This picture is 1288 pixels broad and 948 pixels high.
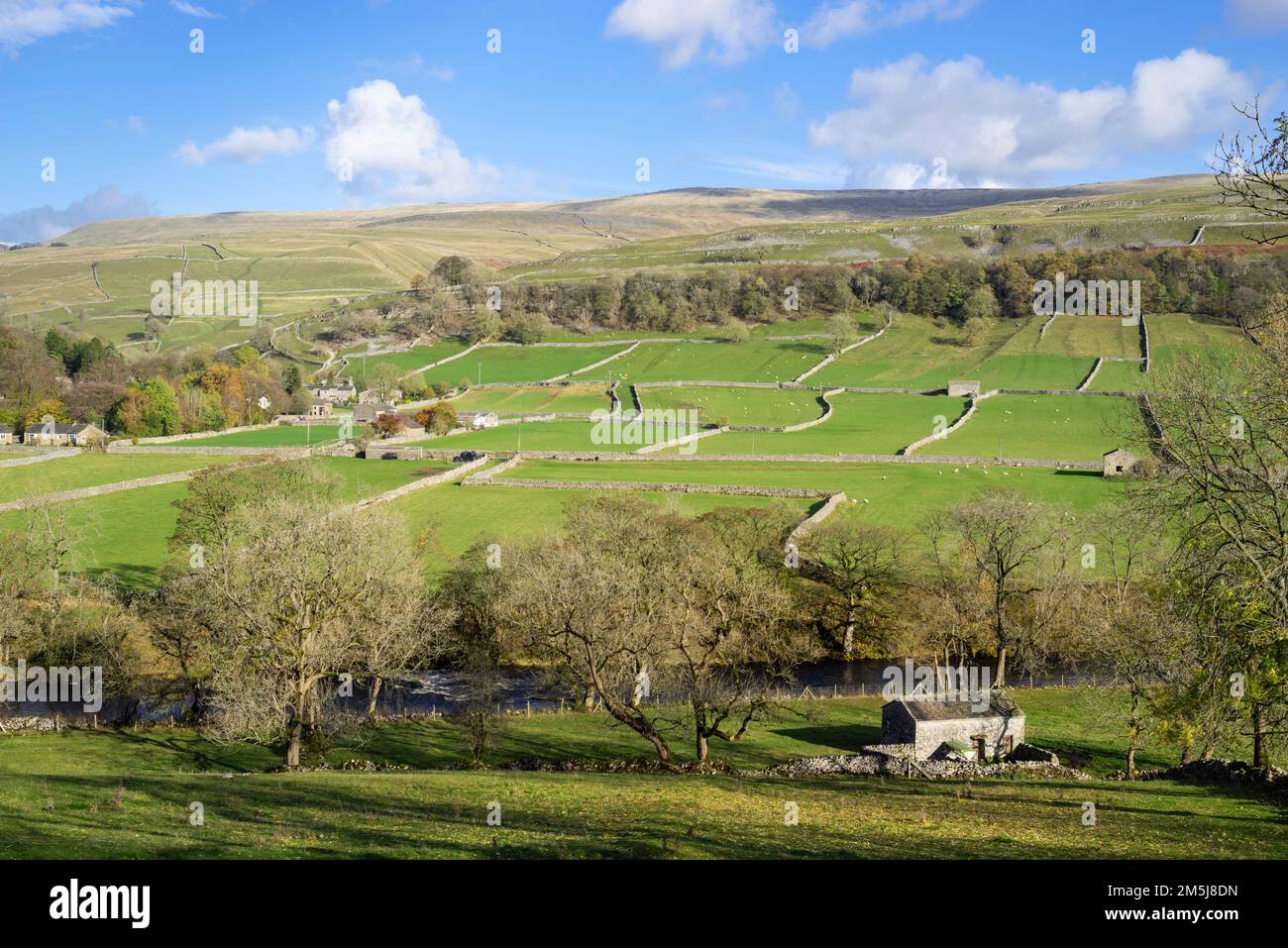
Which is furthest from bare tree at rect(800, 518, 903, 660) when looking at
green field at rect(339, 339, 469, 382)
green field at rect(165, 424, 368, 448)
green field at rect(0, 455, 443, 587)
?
green field at rect(339, 339, 469, 382)

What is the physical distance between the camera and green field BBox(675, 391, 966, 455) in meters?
94.2

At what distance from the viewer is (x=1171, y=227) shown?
195 m

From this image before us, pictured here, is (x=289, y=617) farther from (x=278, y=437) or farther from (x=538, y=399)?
(x=538, y=399)

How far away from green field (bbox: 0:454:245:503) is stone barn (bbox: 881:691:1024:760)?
59.9 meters

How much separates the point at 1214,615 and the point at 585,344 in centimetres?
14357

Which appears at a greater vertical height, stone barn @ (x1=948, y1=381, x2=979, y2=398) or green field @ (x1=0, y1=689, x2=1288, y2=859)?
stone barn @ (x1=948, y1=381, x2=979, y2=398)

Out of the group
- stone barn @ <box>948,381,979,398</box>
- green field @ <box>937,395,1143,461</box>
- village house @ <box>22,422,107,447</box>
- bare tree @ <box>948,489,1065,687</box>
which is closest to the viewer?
bare tree @ <box>948,489,1065,687</box>

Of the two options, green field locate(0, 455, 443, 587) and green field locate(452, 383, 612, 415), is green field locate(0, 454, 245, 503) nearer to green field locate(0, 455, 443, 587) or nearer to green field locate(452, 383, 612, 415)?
green field locate(0, 455, 443, 587)

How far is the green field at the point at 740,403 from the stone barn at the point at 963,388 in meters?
16.4

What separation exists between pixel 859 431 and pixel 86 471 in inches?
2865

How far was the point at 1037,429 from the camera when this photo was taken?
335 feet

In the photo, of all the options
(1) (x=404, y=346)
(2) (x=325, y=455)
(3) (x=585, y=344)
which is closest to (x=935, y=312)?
(3) (x=585, y=344)

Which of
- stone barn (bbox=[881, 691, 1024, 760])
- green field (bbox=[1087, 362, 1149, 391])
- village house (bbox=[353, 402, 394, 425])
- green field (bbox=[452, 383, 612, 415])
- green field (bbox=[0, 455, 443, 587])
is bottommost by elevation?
stone barn (bbox=[881, 691, 1024, 760])
